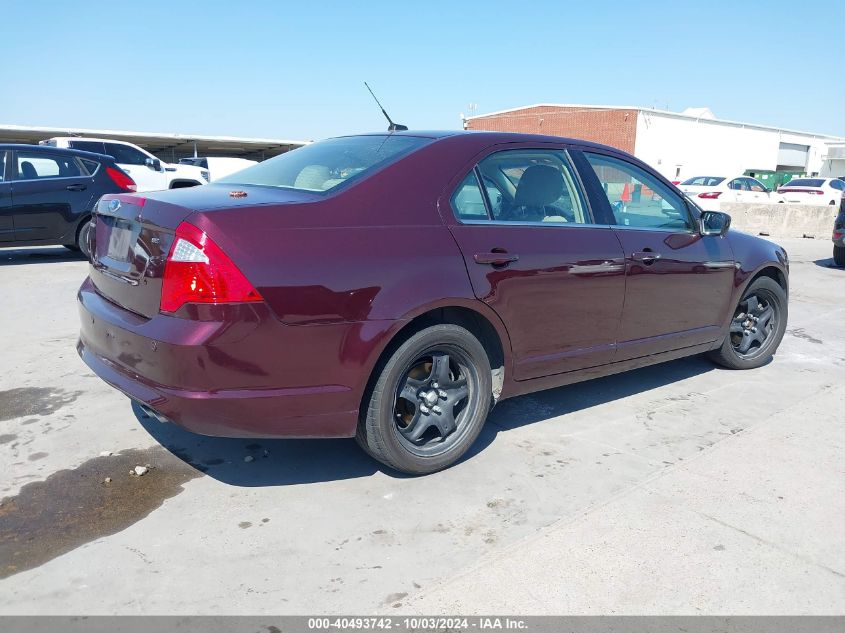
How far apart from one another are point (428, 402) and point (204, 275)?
126cm

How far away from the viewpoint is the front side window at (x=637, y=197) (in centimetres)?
432

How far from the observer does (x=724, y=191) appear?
68.6 ft

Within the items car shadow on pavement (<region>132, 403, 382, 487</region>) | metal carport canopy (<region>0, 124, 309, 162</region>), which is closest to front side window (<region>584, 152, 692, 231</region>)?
car shadow on pavement (<region>132, 403, 382, 487</region>)

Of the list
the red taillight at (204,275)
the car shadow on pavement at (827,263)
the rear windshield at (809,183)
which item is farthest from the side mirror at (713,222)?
the rear windshield at (809,183)

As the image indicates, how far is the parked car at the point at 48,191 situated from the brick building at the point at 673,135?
115ft

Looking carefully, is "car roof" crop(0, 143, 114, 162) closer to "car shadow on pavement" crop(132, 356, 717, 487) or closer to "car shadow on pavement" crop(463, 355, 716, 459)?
"car shadow on pavement" crop(132, 356, 717, 487)

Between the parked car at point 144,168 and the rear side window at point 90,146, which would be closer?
the parked car at point 144,168

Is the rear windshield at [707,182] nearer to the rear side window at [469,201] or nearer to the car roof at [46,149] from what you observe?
the car roof at [46,149]

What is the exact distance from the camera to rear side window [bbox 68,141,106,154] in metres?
15.6

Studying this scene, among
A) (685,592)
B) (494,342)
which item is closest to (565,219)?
(494,342)

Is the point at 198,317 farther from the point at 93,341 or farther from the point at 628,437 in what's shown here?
the point at 628,437

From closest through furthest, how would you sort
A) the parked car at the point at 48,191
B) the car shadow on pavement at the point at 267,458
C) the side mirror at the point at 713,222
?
1. the car shadow on pavement at the point at 267,458
2. the side mirror at the point at 713,222
3. the parked car at the point at 48,191

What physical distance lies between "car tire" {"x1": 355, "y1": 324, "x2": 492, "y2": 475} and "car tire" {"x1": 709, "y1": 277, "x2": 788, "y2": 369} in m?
2.62

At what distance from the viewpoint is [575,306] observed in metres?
3.91
